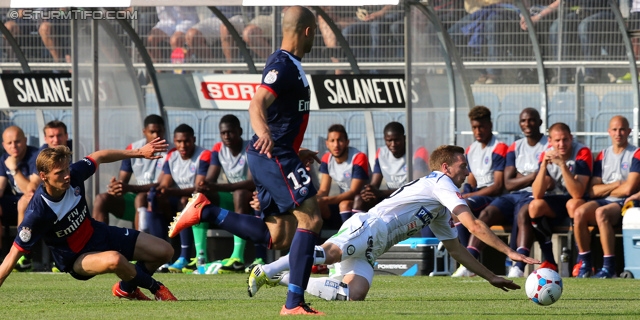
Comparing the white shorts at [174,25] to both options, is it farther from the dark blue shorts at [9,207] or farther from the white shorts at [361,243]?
the white shorts at [361,243]

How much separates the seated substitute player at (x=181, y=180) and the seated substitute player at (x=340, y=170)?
1311 millimetres

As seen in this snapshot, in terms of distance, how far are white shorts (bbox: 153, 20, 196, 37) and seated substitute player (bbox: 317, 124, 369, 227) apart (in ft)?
7.42

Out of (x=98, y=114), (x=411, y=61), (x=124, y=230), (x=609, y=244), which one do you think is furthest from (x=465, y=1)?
(x=124, y=230)

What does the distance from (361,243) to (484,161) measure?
174 inches

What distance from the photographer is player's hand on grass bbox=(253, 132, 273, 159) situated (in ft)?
20.1

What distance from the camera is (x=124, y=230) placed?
26.1 feet

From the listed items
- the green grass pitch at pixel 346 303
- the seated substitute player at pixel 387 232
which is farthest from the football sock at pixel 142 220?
the seated substitute player at pixel 387 232

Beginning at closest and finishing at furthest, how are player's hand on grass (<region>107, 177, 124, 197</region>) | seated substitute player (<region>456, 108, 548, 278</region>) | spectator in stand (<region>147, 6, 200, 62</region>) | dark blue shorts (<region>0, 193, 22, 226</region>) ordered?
seated substitute player (<region>456, 108, 548, 278</region>)
player's hand on grass (<region>107, 177, 124, 197</region>)
dark blue shorts (<region>0, 193, 22, 226</region>)
spectator in stand (<region>147, 6, 200, 62</region>)

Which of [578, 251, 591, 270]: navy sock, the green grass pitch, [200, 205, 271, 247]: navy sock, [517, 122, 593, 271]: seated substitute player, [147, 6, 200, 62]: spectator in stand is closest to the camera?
the green grass pitch

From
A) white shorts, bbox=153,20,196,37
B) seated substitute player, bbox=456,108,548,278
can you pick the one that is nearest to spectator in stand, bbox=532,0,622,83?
seated substitute player, bbox=456,108,548,278

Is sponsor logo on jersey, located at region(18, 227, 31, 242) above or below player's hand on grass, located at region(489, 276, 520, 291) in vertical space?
above

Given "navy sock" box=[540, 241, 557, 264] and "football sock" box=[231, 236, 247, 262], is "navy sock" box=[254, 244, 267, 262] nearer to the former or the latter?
"football sock" box=[231, 236, 247, 262]

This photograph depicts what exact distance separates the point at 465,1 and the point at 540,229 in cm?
263

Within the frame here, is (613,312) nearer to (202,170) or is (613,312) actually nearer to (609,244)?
(609,244)
